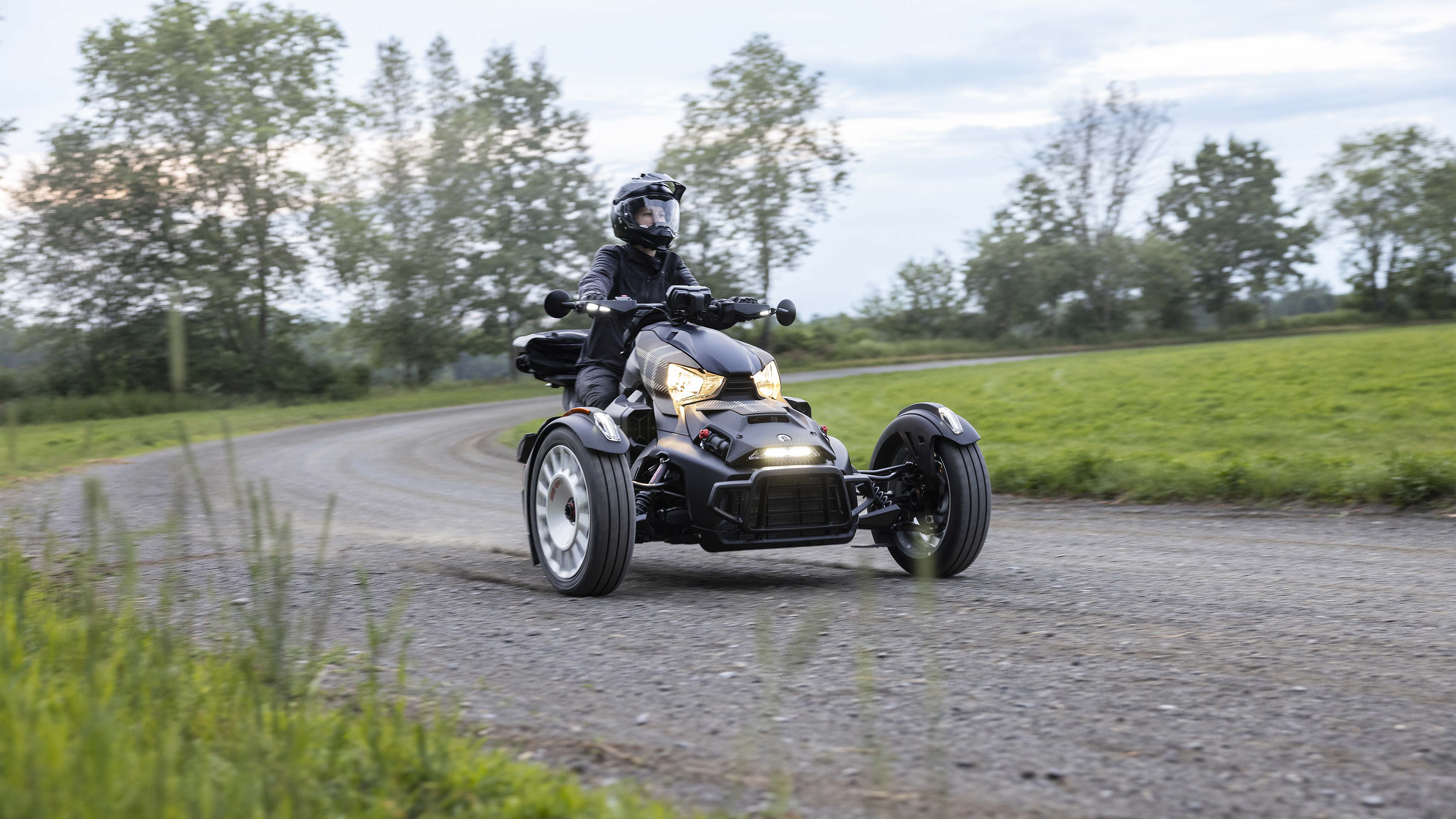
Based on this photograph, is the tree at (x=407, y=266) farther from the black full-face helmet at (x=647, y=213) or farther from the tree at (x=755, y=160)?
the black full-face helmet at (x=647, y=213)

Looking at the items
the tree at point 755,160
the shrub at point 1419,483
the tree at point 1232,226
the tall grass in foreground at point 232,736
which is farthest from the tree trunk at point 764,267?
the tall grass in foreground at point 232,736

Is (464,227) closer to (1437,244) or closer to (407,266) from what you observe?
(407,266)

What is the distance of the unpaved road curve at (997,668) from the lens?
2.97 m

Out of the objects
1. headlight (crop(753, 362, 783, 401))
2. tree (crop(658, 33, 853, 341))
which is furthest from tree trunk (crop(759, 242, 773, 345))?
headlight (crop(753, 362, 783, 401))

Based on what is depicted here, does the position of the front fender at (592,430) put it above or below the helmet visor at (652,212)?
below

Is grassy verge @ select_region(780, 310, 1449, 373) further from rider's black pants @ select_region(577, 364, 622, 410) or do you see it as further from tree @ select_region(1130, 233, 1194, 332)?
rider's black pants @ select_region(577, 364, 622, 410)

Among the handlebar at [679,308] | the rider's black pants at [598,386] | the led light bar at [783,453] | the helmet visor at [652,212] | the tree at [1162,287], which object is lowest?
the led light bar at [783,453]

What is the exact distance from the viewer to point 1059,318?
61469 millimetres

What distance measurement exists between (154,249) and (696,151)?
22525 millimetres

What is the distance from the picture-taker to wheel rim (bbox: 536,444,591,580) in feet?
20.0

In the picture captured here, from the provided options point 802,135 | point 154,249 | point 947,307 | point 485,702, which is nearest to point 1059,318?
point 947,307

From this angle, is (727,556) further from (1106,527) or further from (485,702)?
(485,702)

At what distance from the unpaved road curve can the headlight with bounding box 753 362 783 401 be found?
1071mm

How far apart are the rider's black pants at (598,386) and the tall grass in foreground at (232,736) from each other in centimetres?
346
